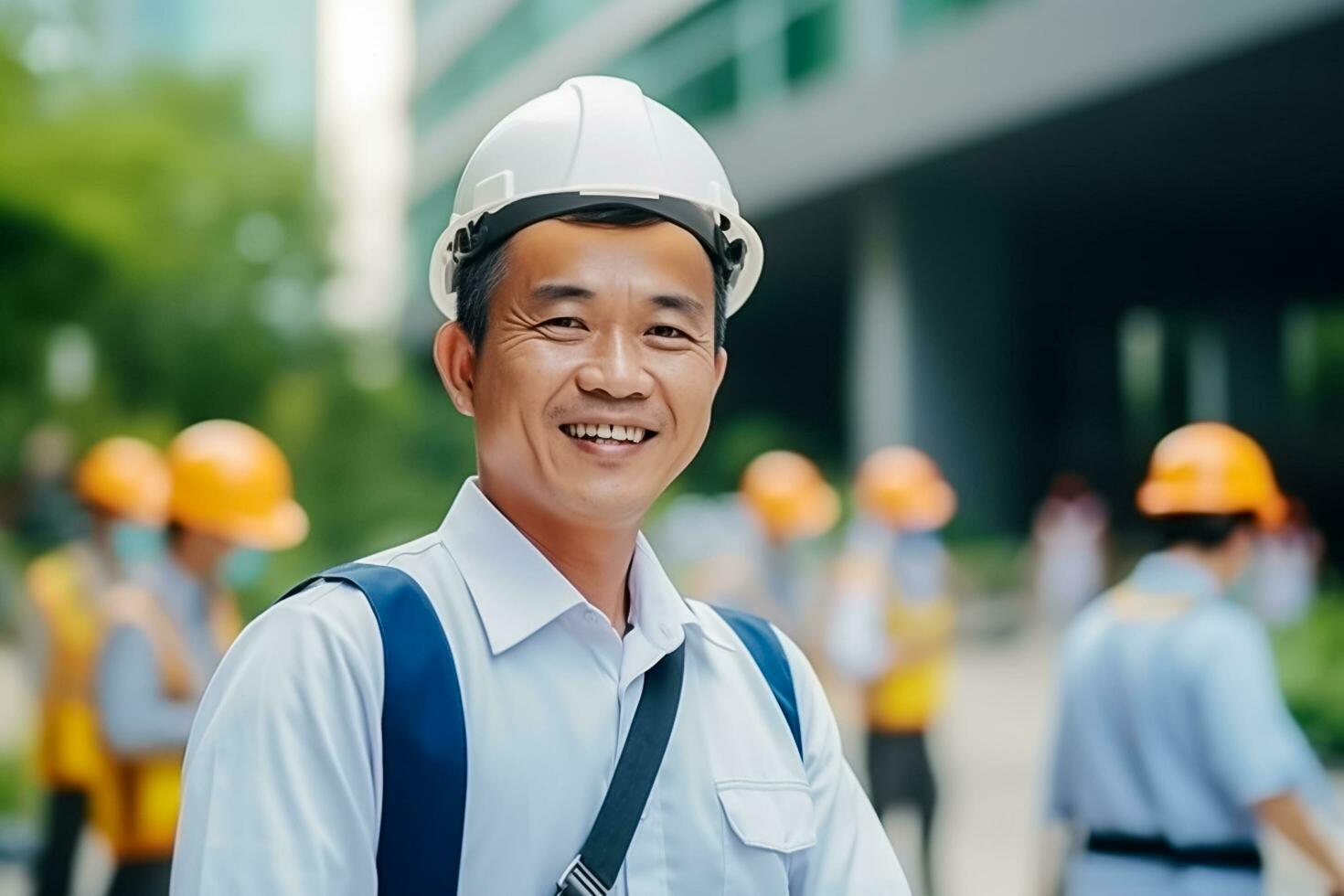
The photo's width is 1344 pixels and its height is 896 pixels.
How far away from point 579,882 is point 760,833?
24cm

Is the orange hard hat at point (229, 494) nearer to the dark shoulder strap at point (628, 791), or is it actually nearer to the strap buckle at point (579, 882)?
the dark shoulder strap at point (628, 791)

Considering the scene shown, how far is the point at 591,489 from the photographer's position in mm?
1679

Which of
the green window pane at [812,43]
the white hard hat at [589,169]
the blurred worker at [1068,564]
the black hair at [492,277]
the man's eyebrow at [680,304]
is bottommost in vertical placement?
the man's eyebrow at [680,304]

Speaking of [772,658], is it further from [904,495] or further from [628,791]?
[904,495]

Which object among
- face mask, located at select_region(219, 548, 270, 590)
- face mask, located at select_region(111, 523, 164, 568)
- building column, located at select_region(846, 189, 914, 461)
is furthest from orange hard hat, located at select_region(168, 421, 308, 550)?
building column, located at select_region(846, 189, 914, 461)

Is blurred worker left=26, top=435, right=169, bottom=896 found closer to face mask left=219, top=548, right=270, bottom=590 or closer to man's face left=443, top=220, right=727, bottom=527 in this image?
face mask left=219, top=548, right=270, bottom=590

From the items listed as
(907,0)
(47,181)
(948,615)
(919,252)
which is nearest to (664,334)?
(948,615)

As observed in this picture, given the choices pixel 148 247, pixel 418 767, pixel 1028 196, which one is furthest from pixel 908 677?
pixel 1028 196

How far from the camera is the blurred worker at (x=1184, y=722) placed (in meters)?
3.92

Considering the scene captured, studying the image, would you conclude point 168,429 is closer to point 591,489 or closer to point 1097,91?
point 1097,91

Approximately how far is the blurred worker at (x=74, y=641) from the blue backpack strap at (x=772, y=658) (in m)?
4.10

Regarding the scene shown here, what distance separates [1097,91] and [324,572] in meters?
18.6

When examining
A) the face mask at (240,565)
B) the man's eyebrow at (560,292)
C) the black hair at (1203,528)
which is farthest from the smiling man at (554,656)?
the face mask at (240,565)

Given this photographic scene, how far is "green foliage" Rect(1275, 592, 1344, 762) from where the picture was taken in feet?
36.6
